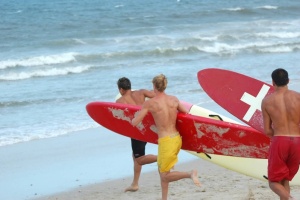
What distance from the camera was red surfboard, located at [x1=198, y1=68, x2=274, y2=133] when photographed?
8.42 m

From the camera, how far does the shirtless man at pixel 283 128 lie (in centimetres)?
634

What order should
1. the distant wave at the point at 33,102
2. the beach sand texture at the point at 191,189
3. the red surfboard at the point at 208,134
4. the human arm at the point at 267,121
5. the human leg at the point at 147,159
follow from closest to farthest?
1. the human arm at the point at 267,121
2. the red surfboard at the point at 208,134
3. the beach sand texture at the point at 191,189
4. the human leg at the point at 147,159
5. the distant wave at the point at 33,102

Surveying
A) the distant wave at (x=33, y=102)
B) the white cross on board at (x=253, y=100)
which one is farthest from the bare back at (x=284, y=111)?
the distant wave at (x=33, y=102)

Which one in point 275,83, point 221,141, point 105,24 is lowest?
point 105,24

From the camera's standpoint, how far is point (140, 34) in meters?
27.8

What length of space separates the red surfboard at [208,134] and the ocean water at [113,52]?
3.21 meters

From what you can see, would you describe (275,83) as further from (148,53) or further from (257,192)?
(148,53)

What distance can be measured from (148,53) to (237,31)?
7.77 m

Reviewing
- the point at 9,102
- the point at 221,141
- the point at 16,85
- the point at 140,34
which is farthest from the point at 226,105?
the point at 140,34

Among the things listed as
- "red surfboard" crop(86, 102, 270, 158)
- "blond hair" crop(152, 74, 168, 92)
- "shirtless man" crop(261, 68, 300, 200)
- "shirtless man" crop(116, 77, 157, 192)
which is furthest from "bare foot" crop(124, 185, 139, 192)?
"shirtless man" crop(261, 68, 300, 200)

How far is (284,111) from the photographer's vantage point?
20.8 ft

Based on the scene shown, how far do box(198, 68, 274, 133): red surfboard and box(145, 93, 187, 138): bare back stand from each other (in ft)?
3.89

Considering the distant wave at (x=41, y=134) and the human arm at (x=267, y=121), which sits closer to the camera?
the human arm at (x=267, y=121)

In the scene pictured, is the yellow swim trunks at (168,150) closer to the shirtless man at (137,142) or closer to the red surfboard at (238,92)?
the shirtless man at (137,142)
